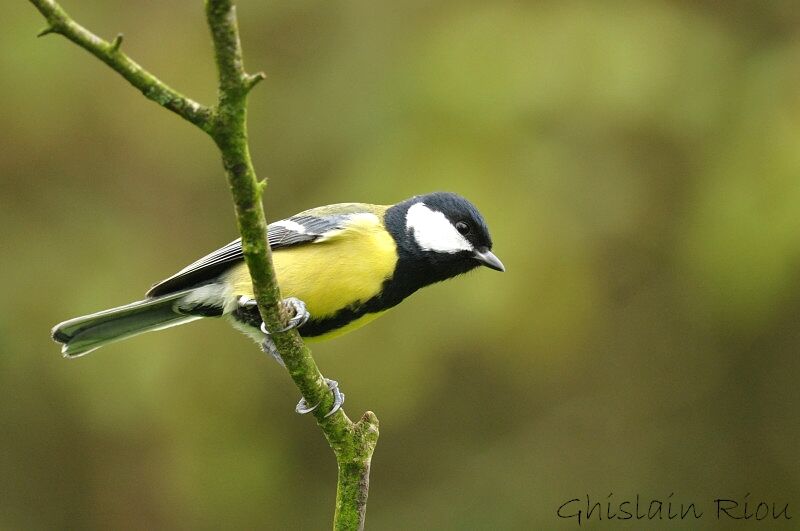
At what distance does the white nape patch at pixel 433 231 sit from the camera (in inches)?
137

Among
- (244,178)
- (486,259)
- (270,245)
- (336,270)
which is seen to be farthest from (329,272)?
(244,178)

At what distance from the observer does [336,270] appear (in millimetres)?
3260

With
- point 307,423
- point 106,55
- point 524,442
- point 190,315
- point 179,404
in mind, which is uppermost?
point 106,55

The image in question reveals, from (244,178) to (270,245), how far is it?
4.13 ft

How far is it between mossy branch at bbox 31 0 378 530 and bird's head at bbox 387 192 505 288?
822 millimetres

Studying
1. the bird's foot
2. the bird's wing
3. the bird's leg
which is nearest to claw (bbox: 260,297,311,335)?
the bird's leg

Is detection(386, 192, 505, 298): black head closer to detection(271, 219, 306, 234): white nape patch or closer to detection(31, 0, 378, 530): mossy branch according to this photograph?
detection(271, 219, 306, 234): white nape patch

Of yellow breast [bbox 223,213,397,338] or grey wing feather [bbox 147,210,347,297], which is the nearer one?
yellow breast [bbox 223,213,397,338]

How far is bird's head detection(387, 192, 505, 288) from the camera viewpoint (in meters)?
3.46

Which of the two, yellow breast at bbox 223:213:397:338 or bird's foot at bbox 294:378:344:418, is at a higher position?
yellow breast at bbox 223:213:397:338

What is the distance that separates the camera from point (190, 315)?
3.60 m

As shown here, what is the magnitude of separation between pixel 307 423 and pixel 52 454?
144cm

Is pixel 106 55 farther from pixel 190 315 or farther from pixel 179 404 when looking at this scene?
pixel 179 404

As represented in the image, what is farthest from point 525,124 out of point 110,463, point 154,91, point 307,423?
point 154,91
